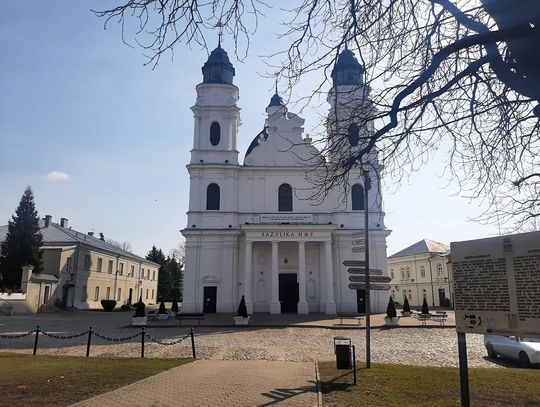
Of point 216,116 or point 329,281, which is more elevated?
point 216,116

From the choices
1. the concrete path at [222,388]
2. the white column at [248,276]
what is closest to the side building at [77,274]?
the white column at [248,276]

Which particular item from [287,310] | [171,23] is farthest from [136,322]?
[171,23]

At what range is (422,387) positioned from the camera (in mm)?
9328

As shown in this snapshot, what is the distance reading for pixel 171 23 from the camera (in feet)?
17.7

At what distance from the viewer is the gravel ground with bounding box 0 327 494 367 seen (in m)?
15.4

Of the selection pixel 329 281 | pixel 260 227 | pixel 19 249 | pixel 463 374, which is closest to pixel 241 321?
pixel 260 227

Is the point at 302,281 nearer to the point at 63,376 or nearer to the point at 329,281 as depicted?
the point at 329,281

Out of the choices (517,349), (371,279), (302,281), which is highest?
(302,281)

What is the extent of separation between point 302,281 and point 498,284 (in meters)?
30.2

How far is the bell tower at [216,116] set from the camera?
39.9 m

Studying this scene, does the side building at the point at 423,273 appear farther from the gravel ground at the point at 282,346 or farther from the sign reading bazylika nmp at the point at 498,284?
the sign reading bazylika nmp at the point at 498,284

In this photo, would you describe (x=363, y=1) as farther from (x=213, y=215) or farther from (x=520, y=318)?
(x=213, y=215)

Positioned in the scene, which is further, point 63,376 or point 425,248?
point 425,248

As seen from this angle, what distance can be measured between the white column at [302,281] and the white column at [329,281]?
176cm
